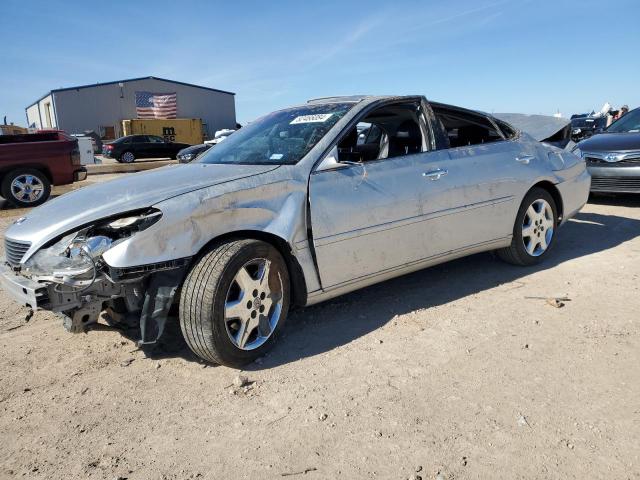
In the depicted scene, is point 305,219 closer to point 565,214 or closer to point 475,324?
point 475,324

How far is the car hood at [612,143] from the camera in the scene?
23.8ft

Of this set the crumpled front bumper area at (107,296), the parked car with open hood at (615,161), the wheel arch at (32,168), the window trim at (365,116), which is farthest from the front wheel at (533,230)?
the wheel arch at (32,168)

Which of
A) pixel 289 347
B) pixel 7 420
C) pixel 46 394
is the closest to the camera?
pixel 7 420

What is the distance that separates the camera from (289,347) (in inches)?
130

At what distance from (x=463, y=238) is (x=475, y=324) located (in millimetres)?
816

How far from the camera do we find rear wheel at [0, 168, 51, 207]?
32.9 ft

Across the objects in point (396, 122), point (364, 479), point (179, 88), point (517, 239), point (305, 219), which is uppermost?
point (179, 88)

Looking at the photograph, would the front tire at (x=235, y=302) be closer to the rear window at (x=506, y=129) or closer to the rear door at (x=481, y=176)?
the rear door at (x=481, y=176)

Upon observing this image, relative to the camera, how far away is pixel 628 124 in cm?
836

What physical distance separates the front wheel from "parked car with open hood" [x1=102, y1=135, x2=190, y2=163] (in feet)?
83.9

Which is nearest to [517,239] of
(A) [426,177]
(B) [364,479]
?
(A) [426,177]

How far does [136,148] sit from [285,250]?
86.0 feet

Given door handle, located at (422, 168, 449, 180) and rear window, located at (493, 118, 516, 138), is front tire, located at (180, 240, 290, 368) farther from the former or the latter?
rear window, located at (493, 118, 516, 138)

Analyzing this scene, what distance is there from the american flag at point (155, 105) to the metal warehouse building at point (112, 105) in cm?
51
